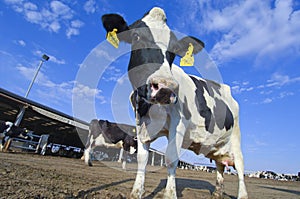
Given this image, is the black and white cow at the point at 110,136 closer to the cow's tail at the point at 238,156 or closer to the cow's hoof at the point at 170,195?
the cow's tail at the point at 238,156

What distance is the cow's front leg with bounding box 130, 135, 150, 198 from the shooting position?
2.92m

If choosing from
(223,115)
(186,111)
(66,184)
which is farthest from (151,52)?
(223,115)

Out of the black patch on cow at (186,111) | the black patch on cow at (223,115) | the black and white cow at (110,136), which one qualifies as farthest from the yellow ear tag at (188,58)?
the black and white cow at (110,136)

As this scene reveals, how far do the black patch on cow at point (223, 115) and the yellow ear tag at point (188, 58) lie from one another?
126 centimetres

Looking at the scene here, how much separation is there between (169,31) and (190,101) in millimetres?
1292

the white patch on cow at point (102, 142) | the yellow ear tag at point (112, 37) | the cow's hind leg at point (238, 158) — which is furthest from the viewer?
the white patch on cow at point (102, 142)

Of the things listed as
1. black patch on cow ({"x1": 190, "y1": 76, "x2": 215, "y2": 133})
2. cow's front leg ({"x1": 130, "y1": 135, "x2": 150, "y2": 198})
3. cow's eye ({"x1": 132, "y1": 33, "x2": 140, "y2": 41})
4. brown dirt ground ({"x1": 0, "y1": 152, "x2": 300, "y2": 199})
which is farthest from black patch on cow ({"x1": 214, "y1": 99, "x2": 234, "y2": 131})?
cow's eye ({"x1": 132, "y1": 33, "x2": 140, "y2": 41})

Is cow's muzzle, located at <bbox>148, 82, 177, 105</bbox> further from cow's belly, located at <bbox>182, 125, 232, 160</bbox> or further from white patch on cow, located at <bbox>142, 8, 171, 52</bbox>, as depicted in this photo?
cow's belly, located at <bbox>182, 125, 232, 160</bbox>

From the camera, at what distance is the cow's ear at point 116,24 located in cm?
329

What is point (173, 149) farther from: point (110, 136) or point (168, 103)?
point (110, 136)

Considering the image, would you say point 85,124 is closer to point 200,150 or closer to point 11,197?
point 200,150

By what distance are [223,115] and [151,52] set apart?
8.54 feet

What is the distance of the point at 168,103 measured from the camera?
244cm

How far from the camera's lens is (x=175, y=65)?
4.32m
